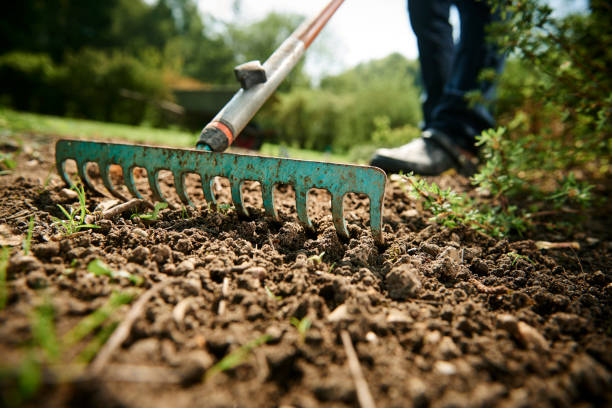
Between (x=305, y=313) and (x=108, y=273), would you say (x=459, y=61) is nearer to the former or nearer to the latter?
(x=305, y=313)

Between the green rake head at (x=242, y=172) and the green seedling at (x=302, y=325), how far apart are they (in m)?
0.58

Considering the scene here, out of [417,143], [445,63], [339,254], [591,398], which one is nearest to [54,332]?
[339,254]

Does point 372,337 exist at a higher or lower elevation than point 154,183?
lower

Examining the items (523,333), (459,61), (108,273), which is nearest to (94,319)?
(108,273)

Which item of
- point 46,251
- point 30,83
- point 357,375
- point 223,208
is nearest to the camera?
point 357,375

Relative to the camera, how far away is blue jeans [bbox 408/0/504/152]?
2762 millimetres

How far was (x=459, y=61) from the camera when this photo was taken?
3.06 metres

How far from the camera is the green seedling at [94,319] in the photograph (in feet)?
2.51

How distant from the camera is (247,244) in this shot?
138 centimetres

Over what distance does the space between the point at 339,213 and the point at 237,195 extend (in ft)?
1.77

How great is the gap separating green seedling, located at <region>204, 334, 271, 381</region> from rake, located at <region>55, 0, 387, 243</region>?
700 millimetres

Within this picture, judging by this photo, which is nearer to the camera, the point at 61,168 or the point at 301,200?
the point at 301,200

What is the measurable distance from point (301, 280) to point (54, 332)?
0.72m

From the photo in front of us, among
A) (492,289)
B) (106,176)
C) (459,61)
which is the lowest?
(492,289)
